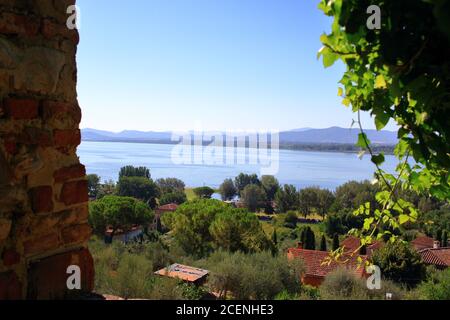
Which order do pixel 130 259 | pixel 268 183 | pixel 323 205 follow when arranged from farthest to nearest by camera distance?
pixel 268 183 < pixel 323 205 < pixel 130 259

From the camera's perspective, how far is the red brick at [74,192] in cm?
178

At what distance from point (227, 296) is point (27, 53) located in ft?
17.5

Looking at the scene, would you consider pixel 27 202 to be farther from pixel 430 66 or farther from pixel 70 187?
pixel 430 66

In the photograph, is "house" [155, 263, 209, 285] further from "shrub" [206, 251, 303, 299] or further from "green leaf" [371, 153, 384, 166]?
"green leaf" [371, 153, 384, 166]

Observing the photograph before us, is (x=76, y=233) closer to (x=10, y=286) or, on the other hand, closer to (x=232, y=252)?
(x=10, y=286)

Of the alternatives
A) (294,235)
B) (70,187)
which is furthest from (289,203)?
(70,187)

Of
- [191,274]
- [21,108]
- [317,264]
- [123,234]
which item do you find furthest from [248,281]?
[123,234]

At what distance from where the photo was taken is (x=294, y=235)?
110ft

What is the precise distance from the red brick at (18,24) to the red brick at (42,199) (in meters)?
0.64

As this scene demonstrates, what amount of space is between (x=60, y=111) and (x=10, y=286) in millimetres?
746

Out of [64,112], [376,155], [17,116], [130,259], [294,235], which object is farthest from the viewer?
[294,235]

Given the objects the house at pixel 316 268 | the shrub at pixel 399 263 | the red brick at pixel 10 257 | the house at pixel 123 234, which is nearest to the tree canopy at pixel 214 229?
the house at pixel 316 268
